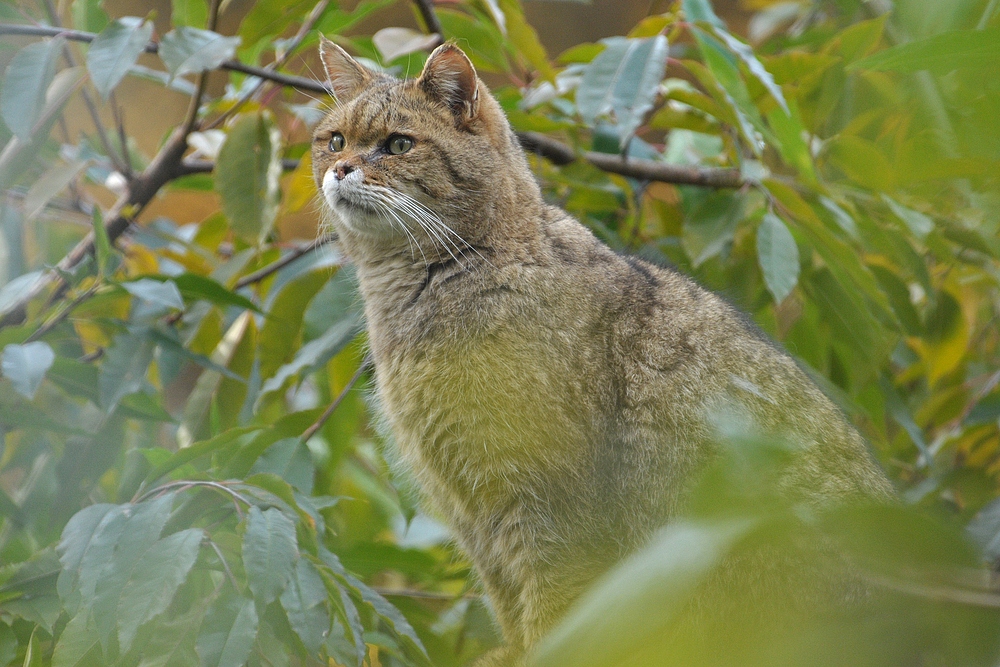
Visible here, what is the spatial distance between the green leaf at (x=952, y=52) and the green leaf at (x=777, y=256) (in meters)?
1.75

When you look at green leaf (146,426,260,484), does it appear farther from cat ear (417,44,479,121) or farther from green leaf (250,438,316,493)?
cat ear (417,44,479,121)

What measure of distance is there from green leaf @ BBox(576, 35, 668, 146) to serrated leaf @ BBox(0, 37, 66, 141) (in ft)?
5.79

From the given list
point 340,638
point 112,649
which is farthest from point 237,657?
point 340,638

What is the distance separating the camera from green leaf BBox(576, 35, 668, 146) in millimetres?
2975

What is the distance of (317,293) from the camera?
3.46 meters

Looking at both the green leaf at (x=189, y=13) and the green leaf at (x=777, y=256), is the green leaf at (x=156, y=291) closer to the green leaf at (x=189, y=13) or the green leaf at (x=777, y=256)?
the green leaf at (x=189, y=13)

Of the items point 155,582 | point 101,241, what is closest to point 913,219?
point 155,582

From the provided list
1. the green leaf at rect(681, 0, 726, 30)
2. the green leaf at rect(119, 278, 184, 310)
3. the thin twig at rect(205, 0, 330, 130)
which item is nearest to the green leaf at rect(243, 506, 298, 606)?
the green leaf at rect(119, 278, 184, 310)

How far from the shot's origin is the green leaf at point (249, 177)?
3285 mm

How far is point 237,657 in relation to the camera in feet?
6.12

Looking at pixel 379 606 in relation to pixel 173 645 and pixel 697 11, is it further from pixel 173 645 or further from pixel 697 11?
pixel 697 11

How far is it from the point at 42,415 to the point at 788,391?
236 cm

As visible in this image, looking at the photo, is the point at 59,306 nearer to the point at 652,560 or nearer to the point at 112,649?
the point at 112,649

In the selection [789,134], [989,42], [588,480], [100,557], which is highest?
[989,42]
